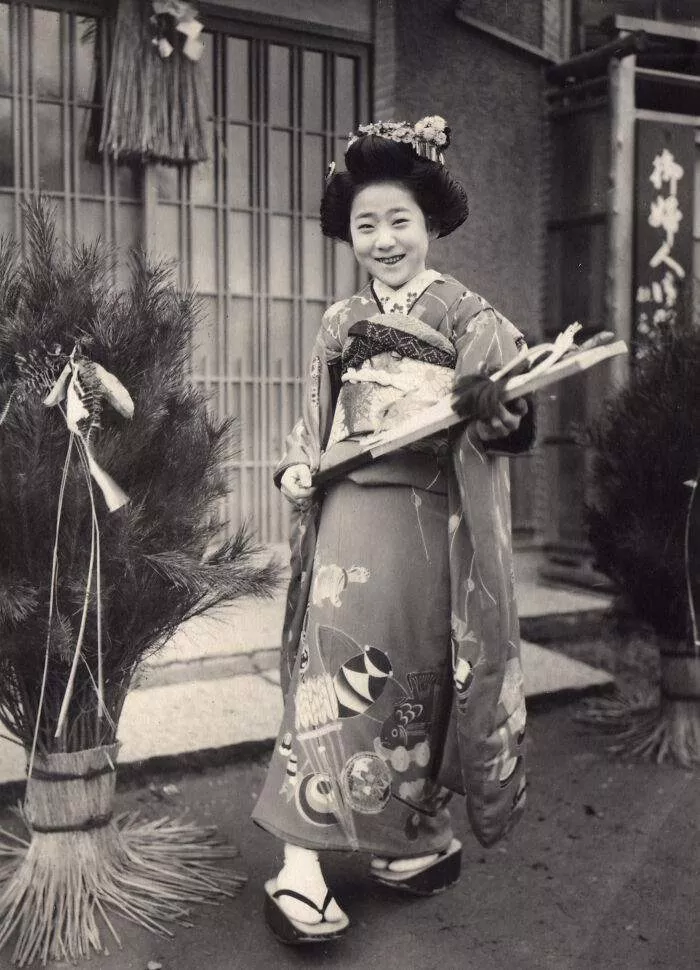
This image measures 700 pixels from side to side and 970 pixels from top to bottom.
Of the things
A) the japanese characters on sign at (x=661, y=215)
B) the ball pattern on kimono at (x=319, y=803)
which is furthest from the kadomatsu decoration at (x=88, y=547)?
the japanese characters on sign at (x=661, y=215)

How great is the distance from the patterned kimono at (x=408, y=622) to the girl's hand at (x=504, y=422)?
0.17 feet

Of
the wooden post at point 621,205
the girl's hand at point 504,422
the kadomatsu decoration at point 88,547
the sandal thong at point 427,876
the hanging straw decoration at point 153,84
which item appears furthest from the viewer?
the wooden post at point 621,205

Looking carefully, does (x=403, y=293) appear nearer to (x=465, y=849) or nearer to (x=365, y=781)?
(x=365, y=781)

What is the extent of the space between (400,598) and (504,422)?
1.86 ft

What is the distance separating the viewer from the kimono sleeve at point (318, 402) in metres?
2.70

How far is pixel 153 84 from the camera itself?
4637mm

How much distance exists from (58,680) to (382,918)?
1114mm

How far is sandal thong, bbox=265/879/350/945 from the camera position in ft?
8.02

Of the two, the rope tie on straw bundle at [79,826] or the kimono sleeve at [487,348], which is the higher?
the kimono sleeve at [487,348]

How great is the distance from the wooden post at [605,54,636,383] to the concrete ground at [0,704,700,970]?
2695 mm

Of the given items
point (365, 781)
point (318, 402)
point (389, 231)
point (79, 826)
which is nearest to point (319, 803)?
point (365, 781)

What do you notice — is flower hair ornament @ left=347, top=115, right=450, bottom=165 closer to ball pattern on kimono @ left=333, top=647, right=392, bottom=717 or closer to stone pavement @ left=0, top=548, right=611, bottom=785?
ball pattern on kimono @ left=333, top=647, right=392, bottom=717

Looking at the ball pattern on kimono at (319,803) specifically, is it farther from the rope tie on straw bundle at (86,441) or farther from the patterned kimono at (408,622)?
the rope tie on straw bundle at (86,441)

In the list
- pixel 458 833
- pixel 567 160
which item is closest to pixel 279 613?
pixel 458 833
